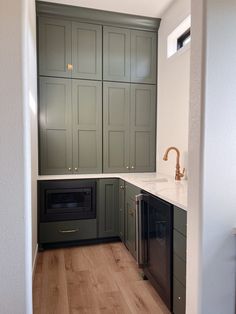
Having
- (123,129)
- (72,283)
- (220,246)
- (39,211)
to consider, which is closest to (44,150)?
(39,211)

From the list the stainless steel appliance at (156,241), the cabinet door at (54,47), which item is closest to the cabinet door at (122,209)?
the stainless steel appliance at (156,241)

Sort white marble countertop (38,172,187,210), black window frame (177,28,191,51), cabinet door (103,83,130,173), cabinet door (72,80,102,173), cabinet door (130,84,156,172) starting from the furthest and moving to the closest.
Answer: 1. cabinet door (130,84,156,172)
2. cabinet door (103,83,130,173)
3. cabinet door (72,80,102,173)
4. black window frame (177,28,191,51)
5. white marble countertop (38,172,187,210)

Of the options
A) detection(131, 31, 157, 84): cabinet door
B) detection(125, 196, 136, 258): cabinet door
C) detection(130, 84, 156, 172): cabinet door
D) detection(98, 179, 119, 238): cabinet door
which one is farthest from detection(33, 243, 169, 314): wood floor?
detection(131, 31, 157, 84): cabinet door

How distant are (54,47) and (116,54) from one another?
81 centimetres

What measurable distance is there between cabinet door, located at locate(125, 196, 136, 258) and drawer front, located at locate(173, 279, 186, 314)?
0.92m

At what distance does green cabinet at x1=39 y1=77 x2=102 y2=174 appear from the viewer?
3092mm

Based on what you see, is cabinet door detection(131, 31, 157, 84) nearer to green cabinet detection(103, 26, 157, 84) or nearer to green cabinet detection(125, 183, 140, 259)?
green cabinet detection(103, 26, 157, 84)

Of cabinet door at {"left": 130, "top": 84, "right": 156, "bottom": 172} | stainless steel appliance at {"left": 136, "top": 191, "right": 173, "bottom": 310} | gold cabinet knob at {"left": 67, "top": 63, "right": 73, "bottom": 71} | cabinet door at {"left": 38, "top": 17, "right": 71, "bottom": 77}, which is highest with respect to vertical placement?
cabinet door at {"left": 38, "top": 17, "right": 71, "bottom": 77}

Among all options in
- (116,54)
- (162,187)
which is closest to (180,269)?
(162,187)

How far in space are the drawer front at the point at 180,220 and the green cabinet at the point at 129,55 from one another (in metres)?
2.23

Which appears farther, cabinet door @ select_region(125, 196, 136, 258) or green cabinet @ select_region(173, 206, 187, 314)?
cabinet door @ select_region(125, 196, 136, 258)

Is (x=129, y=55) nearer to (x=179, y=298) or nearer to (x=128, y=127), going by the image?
(x=128, y=127)

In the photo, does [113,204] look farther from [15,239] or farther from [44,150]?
[15,239]

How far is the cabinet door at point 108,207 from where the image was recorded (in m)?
3.13
